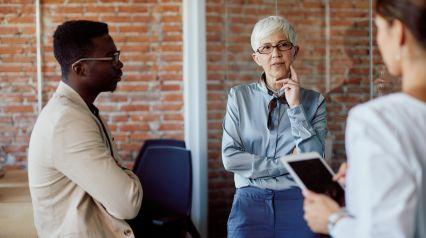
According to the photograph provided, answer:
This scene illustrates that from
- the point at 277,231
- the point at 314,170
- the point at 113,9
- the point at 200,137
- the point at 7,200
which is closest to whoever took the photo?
the point at 314,170

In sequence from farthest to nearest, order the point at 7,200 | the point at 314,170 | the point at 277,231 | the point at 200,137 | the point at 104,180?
the point at 200,137
the point at 7,200
the point at 277,231
the point at 104,180
the point at 314,170

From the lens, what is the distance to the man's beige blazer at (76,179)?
5.85 ft

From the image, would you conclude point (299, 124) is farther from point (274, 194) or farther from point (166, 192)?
point (166, 192)

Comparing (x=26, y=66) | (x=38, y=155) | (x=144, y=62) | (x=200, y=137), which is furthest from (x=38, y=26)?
(x=38, y=155)

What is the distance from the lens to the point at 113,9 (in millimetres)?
4746

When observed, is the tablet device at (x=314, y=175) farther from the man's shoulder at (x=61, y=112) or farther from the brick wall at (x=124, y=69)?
the brick wall at (x=124, y=69)

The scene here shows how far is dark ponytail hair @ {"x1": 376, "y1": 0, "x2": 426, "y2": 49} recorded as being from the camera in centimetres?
113

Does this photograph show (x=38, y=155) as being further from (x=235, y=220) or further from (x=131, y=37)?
(x=131, y=37)

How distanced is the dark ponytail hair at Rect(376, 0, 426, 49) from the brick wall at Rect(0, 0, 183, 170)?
373 centimetres

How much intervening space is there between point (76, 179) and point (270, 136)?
846 millimetres

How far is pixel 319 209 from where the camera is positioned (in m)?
1.29

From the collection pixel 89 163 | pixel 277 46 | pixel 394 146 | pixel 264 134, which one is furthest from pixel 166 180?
pixel 394 146

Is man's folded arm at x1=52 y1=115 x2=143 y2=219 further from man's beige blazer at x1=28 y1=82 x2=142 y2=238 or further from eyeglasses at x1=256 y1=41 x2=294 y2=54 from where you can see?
eyeglasses at x1=256 y1=41 x2=294 y2=54

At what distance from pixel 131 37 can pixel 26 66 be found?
0.92 metres
